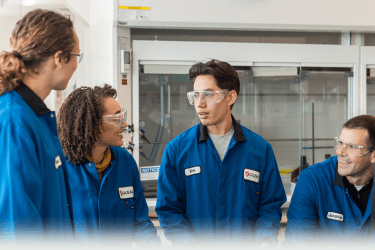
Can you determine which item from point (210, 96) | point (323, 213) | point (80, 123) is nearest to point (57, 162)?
point (80, 123)

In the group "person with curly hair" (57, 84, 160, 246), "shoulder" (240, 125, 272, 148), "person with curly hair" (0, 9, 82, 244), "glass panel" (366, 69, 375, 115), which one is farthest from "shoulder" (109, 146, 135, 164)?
"glass panel" (366, 69, 375, 115)

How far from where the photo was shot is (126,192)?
5.29 feet

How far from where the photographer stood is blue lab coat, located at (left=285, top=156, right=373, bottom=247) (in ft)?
5.78

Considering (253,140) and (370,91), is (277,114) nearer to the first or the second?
(370,91)

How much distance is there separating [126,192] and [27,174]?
78 cm

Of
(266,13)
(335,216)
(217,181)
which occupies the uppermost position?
(266,13)

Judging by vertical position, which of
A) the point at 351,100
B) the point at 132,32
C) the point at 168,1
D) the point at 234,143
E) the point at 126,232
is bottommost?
the point at 126,232

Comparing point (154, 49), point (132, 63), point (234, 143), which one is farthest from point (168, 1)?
point (234, 143)

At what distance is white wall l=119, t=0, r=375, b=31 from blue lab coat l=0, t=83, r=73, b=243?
1916mm

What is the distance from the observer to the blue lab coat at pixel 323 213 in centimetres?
176

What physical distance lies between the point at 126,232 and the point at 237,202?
0.57 m

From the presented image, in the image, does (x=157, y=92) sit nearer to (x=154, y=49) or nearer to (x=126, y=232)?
(x=154, y=49)

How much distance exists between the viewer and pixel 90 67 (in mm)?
3482

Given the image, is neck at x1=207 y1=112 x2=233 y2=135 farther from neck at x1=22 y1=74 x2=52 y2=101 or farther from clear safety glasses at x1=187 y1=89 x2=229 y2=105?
neck at x1=22 y1=74 x2=52 y2=101
